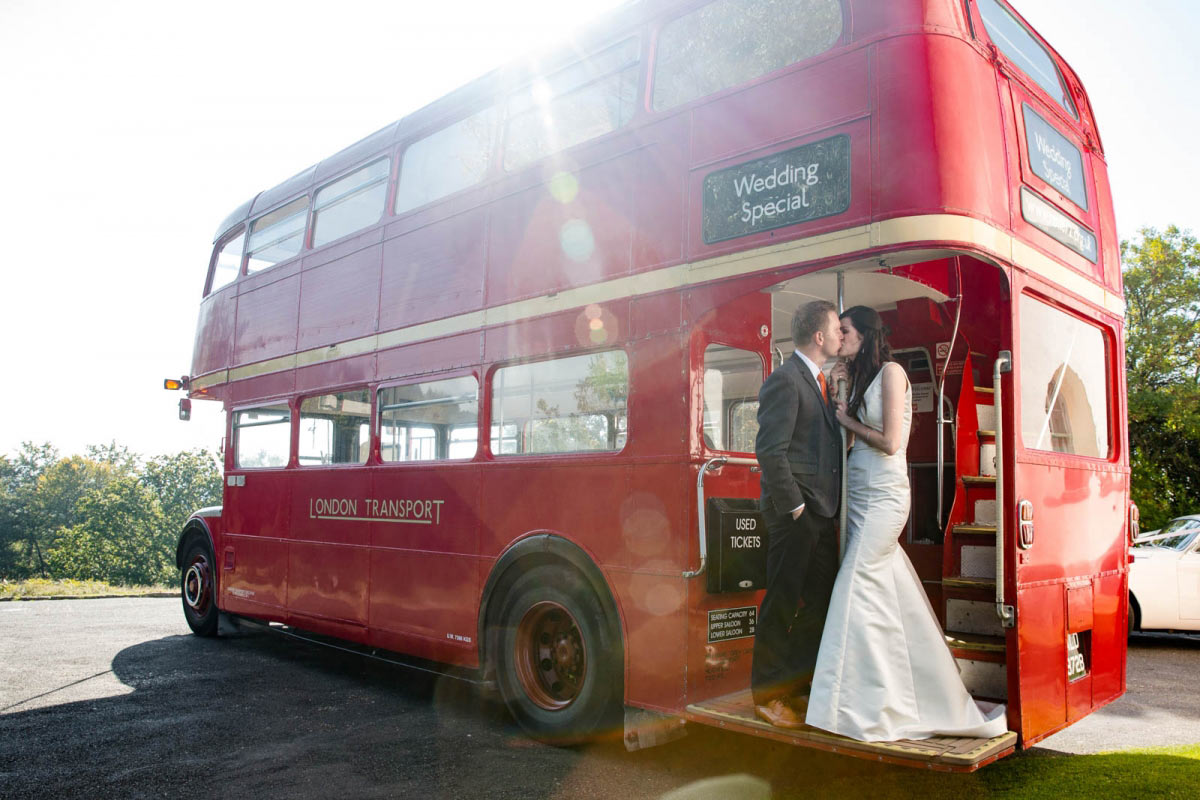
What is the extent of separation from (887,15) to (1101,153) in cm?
235

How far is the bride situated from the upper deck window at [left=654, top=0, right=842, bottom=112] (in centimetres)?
144

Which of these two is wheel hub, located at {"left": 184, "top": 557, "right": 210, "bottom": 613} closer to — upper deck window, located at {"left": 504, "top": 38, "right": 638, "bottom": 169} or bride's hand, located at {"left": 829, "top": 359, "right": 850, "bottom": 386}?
upper deck window, located at {"left": 504, "top": 38, "right": 638, "bottom": 169}

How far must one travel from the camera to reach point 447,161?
6535mm

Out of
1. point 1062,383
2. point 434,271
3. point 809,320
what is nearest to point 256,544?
point 434,271

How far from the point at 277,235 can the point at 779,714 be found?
6.66 metres

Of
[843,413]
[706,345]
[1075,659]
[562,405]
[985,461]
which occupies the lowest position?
[1075,659]

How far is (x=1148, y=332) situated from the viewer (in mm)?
22516

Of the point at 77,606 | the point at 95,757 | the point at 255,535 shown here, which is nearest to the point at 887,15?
the point at 95,757

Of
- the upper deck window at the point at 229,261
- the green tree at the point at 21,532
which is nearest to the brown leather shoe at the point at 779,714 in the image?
the upper deck window at the point at 229,261

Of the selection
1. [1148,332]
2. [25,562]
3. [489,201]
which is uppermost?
[1148,332]

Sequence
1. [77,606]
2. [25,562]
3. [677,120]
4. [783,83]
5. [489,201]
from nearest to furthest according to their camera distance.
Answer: [783,83], [677,120], [489,201], [77,606], [25,562]

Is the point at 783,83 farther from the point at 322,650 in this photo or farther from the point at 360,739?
the point at 322,650

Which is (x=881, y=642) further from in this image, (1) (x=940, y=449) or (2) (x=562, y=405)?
(2) (x=562, y=405)

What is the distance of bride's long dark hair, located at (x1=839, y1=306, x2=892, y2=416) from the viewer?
4273 millimetres
